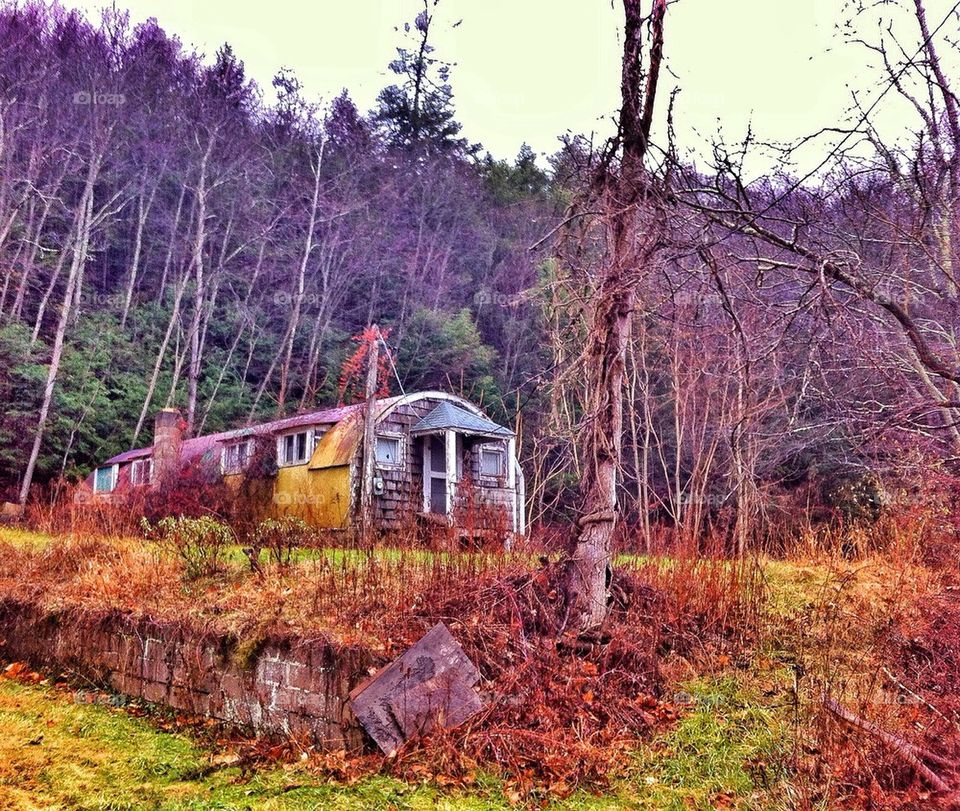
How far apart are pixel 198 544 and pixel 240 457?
35.6 feet

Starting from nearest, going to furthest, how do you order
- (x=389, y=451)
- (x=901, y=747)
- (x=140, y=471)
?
(x=901, y=747), (x=389, y=451), (x=140, y=471)

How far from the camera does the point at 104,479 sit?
20500mm

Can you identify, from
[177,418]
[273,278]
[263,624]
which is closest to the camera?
[263,624]

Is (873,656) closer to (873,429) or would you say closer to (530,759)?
(873,429)

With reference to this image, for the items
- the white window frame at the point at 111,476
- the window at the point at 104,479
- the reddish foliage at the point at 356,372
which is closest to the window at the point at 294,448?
the white window frame at the point at 111,476

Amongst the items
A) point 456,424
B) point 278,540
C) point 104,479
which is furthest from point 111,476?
point 278,540

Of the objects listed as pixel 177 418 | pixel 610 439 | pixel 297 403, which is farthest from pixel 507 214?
pixel 610 439

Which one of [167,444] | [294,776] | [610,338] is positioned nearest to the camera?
[294,776]

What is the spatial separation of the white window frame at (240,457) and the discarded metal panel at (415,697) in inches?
528

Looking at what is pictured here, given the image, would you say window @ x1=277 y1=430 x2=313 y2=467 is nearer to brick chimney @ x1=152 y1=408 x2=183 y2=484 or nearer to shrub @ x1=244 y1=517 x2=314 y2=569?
brick chimney @ x1=152 y1=408 x2=183 y2=484

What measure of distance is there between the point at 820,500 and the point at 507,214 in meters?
19.5

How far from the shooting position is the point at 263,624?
5.84 m

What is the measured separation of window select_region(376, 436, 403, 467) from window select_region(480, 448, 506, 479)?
7.68 ft

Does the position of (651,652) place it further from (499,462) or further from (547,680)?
(499,462)
